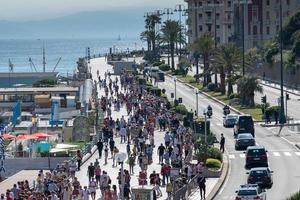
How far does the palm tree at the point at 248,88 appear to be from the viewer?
260 feet

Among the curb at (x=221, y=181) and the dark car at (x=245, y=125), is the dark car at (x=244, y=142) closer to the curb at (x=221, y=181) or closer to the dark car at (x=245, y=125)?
the curb at (x=221, y=181)

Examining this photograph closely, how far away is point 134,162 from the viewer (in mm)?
49344

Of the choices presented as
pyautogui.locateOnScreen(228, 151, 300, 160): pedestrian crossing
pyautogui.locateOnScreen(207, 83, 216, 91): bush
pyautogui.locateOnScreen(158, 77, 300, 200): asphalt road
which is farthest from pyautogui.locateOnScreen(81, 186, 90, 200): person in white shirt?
pyautogui.locateOnScreen(207, 83, 216, 91): bush

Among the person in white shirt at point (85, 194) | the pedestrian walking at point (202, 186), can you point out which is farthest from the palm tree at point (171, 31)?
the person in white shirt at point (85, 194)

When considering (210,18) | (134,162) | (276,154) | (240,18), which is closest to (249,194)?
(134,162)

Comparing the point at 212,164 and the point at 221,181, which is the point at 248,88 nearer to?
the point at 212,164

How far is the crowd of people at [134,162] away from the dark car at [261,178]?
2296mm

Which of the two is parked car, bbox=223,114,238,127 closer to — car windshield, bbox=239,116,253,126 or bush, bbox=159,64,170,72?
car windshield, bbox=239,116,253,126

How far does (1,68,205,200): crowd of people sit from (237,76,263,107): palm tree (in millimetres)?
6180

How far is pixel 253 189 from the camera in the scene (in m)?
37.1

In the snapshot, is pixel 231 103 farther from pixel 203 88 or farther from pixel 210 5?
pixel 210 5

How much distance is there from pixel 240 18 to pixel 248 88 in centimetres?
6792

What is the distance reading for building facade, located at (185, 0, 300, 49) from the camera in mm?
142875

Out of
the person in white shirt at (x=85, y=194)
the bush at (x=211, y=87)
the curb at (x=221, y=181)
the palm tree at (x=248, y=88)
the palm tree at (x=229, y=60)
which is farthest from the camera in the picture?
the bush at (x=211, y=87)
